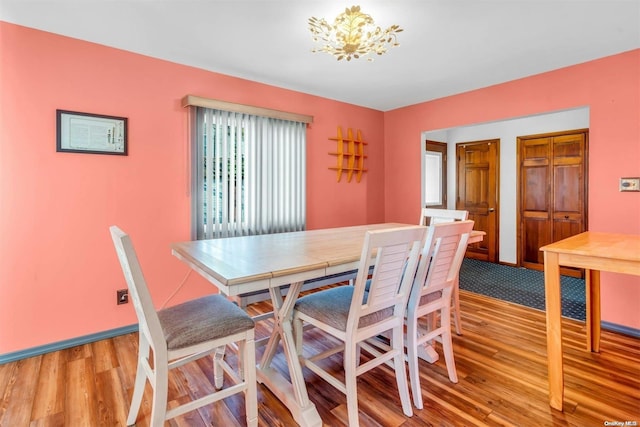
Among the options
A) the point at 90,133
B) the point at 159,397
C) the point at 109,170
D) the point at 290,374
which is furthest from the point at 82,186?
the point at 290,374

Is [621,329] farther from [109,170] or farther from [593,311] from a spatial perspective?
[109,170]

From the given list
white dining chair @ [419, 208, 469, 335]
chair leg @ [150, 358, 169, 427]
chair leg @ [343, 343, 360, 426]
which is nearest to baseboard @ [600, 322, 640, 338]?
white dining chair @ [419, 208, 469, 335]

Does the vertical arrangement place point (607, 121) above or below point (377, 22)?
below

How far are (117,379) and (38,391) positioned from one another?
40cm

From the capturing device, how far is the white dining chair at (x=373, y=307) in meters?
1.43

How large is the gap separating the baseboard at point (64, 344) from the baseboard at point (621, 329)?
388cm

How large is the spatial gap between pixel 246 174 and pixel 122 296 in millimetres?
1468

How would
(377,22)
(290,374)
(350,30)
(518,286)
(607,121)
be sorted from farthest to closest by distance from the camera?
1. (518,286)
2. (607,121)
3. (377,22)
4. (350,30)
5. (290,374)

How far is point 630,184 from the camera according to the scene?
8.37 feet

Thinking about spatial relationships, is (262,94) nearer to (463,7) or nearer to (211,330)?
(463,7)

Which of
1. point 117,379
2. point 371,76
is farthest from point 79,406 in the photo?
point 371,76

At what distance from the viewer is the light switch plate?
2518 millimetres

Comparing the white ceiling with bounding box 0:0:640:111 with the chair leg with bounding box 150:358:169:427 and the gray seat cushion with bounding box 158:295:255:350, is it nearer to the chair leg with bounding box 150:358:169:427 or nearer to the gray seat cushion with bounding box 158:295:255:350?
the gray seat cushion with bounding box 158:295:255:350

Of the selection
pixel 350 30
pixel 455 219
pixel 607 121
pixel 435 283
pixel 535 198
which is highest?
pixel 350 30
